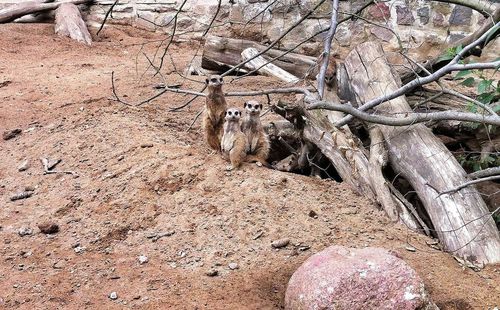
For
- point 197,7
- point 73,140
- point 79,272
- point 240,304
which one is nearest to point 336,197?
point 240,304

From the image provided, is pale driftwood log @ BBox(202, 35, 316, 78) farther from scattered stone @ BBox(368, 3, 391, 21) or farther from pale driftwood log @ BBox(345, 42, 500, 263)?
pale driftwood log @ BBox(345, 42, 500, 263)

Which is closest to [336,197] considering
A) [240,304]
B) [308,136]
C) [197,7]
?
[308,136]

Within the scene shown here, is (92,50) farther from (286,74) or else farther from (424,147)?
(424,147)

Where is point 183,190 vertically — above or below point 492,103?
below

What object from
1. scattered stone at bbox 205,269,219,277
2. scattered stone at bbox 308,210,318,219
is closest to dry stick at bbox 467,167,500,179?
scattered stone at bbox 308,210,318,219

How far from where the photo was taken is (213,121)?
5.18m

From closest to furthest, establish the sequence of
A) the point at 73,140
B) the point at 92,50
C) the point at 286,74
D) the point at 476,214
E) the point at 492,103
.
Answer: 1. the point at 476,214
2. the point at 492,103
3. the point at 73,140
4. the point at 286,74
5. the point at 92,50

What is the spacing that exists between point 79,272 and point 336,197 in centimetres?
161

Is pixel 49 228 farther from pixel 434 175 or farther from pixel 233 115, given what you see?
pixel 434 175

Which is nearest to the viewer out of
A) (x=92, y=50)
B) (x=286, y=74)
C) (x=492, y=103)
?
(x=492, y=103)

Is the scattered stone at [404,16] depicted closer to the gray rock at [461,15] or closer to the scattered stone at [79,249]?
the gray rock at [461,15]

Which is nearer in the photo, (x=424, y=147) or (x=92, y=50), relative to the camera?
(x=424, y=147)

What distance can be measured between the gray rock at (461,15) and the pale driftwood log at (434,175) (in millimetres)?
2279

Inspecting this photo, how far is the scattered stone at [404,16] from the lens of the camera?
23.1ft
